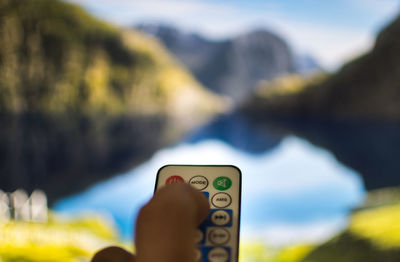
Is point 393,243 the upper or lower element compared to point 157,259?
upper

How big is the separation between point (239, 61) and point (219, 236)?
53.6m

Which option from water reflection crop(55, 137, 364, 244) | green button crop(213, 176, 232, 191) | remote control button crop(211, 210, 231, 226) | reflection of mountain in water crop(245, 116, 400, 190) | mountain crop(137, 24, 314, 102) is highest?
mountain crop(137, 24, 314, 102)

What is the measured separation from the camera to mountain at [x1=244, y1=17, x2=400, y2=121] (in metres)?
17.9

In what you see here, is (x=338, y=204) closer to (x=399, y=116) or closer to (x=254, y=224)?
(x=254, y=224)

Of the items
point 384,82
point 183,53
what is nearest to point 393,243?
point 384,82

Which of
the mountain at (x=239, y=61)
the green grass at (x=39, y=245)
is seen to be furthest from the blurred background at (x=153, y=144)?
the mountain at (x=239, y=61)

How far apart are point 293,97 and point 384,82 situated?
23.2ft

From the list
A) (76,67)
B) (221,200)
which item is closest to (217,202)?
(221,200)

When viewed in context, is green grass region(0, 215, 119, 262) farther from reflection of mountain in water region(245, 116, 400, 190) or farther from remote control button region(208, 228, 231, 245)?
reflection of mountain in water region(245, 116, 400, 190)

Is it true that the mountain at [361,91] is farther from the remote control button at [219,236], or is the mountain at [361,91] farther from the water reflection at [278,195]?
the remote control button at [219,236]

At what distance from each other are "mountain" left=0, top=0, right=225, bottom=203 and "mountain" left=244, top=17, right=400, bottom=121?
7.91 metres

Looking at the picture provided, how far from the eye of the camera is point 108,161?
9992 mm

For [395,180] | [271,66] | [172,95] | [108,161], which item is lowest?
[395,180]

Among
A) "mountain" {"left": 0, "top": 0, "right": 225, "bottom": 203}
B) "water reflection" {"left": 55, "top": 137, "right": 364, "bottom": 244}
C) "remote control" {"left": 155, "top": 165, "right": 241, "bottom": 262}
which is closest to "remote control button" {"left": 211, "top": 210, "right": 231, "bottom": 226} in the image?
→ "remote control" {"left": 155, "top": 165, "right": 241, "bottom": 262}
